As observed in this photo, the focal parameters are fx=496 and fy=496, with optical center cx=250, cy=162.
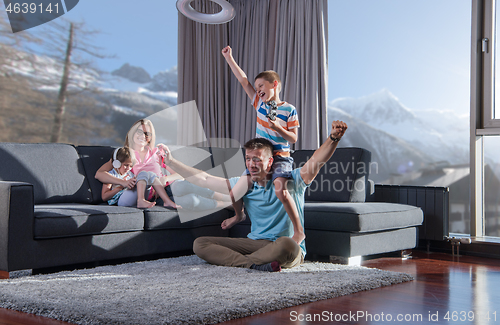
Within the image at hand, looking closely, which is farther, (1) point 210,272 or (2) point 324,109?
(2) point 324,109

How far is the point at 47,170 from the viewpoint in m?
3.35

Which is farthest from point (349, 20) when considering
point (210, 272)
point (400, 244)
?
point (210, 272)

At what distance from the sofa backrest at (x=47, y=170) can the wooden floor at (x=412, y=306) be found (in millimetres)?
1429

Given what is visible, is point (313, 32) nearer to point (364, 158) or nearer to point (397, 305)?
point (364, 158)

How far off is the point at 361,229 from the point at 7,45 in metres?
3.32

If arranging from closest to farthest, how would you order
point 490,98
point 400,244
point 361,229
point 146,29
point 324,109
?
point 361,229, point 400,244, point 490,98, point 324,109, point 146,29

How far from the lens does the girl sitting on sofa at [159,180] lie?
11.1ft

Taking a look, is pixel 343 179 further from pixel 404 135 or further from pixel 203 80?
pixel 404 135

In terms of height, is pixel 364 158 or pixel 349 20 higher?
pixel 349 20

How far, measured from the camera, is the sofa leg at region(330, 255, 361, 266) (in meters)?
3.23

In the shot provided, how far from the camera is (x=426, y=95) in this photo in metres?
7.29

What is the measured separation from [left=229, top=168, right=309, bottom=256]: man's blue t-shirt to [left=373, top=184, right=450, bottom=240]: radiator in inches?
61.5

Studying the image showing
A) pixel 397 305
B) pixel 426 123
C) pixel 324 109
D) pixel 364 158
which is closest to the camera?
pixel 397 305

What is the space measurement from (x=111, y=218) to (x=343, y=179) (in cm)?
181
